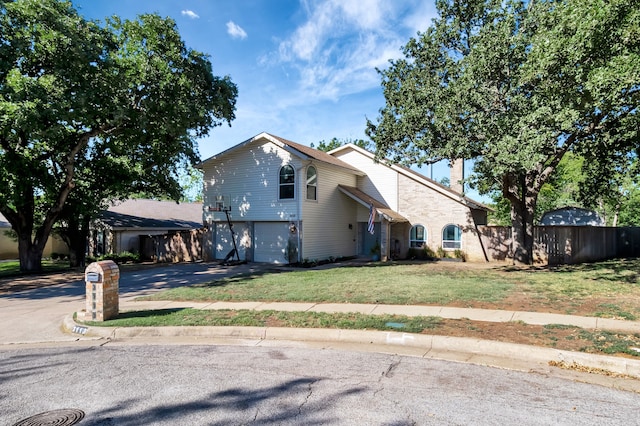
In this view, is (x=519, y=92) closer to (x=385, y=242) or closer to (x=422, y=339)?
(x=385, y=242)

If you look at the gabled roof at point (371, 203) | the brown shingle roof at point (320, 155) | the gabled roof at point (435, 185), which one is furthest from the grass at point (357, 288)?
the brown shingle roof at point (320, 155)

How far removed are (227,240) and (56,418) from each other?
59.4 ft

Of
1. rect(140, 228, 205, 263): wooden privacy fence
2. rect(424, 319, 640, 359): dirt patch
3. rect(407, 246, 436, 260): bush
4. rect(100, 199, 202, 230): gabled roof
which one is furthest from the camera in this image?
rect(100, 199, 202, 230): gabled roof

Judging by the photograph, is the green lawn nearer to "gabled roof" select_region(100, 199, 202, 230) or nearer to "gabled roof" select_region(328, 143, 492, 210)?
"gabled roof" select_region(328, 143, 492, 210)

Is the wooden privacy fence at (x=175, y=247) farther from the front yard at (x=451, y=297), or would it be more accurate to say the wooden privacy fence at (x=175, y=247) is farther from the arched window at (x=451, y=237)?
the arched window at (x=451, y=237)

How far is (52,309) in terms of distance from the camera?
1020cm

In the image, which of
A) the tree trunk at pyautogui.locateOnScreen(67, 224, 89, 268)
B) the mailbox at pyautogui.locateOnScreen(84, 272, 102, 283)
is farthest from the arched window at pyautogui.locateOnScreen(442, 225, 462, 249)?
the tree trunk at pyautogui.locateOnScreen(67, 224, 89, 268)

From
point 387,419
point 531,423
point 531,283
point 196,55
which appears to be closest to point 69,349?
point 387,419

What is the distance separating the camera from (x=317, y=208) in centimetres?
2031

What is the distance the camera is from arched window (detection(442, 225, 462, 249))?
69.3ft

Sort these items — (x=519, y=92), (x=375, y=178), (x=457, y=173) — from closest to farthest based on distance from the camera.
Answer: (x=519, y=92) < (x=375, y=178) < (x=457, y=173)

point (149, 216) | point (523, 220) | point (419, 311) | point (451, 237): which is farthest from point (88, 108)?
point (523, 220)

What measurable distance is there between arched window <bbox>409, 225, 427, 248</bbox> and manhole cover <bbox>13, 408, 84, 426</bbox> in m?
20.0

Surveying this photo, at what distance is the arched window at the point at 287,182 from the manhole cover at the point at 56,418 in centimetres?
1552
